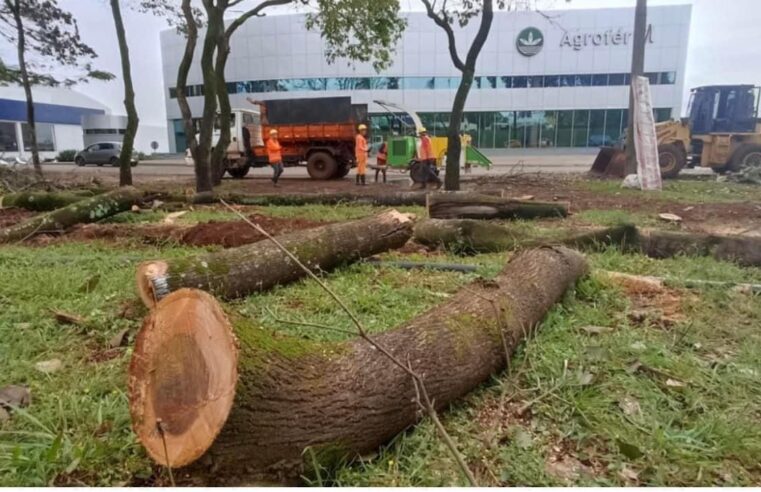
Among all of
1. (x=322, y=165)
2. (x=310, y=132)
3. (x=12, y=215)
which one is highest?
(x=310, y=132)

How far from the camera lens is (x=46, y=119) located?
3891cm

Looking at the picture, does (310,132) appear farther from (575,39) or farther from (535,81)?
(575,39)

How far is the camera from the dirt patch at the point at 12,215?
7246mm

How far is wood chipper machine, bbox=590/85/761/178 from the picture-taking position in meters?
15.4

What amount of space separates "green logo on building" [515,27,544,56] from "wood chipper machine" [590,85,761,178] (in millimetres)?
21024

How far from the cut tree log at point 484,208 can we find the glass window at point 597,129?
32.1 meters

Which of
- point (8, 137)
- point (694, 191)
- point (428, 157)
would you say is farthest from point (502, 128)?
point (8, 137)

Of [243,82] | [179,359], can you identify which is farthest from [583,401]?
[243,82]

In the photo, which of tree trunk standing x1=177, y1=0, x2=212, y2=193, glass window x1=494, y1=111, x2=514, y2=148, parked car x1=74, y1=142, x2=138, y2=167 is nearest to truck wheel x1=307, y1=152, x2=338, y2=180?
tree trunk standing x1=177, y1=0, x2=212, y2=193

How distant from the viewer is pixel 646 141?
12.2 m

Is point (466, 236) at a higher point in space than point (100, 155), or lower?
lower

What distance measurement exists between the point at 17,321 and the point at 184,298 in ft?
7.95

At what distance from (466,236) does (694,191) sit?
9.03m

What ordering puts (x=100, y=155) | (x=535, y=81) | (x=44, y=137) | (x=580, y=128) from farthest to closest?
(x=44, y=137) → (x=580, y=128) → (x=535, y=81) → (x=100, y=155)
